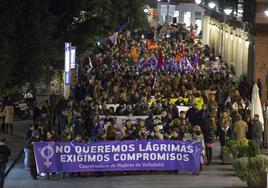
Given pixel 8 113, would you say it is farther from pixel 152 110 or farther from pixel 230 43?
pixel 230 43

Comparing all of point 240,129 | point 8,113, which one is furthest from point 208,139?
point 8,113

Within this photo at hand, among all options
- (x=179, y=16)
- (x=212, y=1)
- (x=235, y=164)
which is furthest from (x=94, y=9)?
(x=179, y=16)

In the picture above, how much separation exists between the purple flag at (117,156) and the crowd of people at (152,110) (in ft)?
0.88

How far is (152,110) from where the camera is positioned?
2477cm

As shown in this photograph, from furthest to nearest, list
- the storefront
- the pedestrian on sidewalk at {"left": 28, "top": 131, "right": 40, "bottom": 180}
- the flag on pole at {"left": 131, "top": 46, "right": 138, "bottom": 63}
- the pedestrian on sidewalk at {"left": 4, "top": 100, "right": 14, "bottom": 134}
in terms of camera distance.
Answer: the flag on pole at {"left": 131, "top": 46, "right": 138, "bottom": 63}
the storefront
the pedestrian on sidewalk at {"left": 4, "top": 100, "right": 14, "bottom": 134}
the pedestrian on sidewalk at {"left": 28, "top": 131, "right": 40, "bottom": 180}

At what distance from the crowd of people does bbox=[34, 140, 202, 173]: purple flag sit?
27cm

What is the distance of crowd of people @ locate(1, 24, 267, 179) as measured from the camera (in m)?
21.3

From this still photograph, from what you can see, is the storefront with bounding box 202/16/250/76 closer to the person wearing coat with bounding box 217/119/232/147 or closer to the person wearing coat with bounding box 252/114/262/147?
the person wearing coat with bounding box 217/119/232/147

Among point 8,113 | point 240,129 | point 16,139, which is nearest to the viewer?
point 240,129

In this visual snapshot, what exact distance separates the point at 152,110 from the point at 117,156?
13.9 ft

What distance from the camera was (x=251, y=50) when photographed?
3762 cm

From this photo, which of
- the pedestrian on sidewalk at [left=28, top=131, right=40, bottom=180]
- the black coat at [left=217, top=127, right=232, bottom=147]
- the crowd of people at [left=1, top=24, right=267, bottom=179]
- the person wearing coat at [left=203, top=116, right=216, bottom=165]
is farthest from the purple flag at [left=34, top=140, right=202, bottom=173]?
the black coat at [left=217, top=127, right=232, bottom=147]

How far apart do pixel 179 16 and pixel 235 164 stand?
248ft

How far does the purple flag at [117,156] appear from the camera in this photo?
20.6 meters
